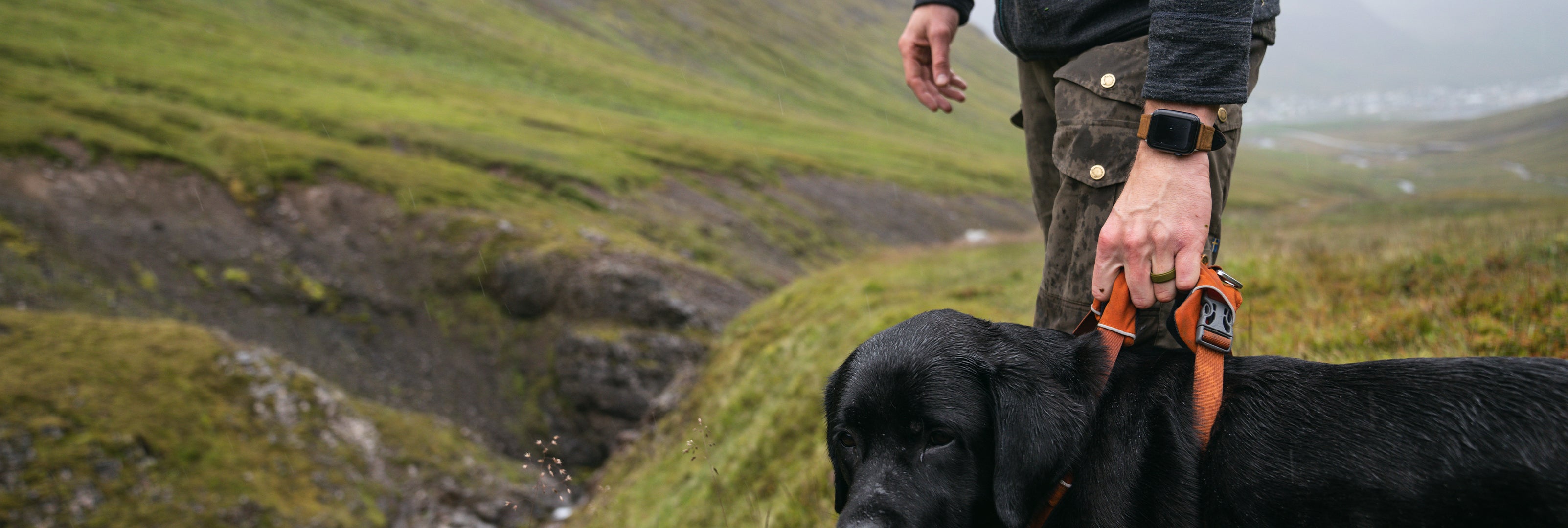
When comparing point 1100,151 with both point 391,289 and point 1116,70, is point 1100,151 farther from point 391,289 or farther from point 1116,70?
point 391,289

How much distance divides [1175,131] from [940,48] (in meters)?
1.46

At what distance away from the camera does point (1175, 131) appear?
7.64ft

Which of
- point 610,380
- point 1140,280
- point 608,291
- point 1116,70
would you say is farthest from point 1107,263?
point 608,291

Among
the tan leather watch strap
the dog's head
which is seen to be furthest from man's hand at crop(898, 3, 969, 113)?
the dog's head

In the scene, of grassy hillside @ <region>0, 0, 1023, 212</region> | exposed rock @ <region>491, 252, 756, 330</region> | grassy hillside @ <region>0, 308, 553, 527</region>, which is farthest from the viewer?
grassy hillside @ <region>0, 0, 1023, 212</region>

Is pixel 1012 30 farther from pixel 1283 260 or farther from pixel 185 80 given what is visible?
pixel 185 80

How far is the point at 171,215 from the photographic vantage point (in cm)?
2161

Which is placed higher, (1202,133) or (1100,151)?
(1202,133)

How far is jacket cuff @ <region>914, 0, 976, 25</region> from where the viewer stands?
359 cm

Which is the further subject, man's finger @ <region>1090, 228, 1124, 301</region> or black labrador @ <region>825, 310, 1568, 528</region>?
man's finger @ <region>1090, 228, 1124, 301</region>

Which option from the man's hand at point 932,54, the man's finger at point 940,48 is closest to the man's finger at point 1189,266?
the man's hand at point 932,54

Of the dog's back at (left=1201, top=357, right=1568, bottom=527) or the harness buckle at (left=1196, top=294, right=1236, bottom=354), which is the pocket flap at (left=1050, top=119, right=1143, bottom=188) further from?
the dog's back at (left=1201, top=357, right=1568, bottom=527)

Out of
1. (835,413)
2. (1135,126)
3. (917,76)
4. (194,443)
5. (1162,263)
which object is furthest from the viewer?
(194,443)

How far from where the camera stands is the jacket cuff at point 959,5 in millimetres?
3586
